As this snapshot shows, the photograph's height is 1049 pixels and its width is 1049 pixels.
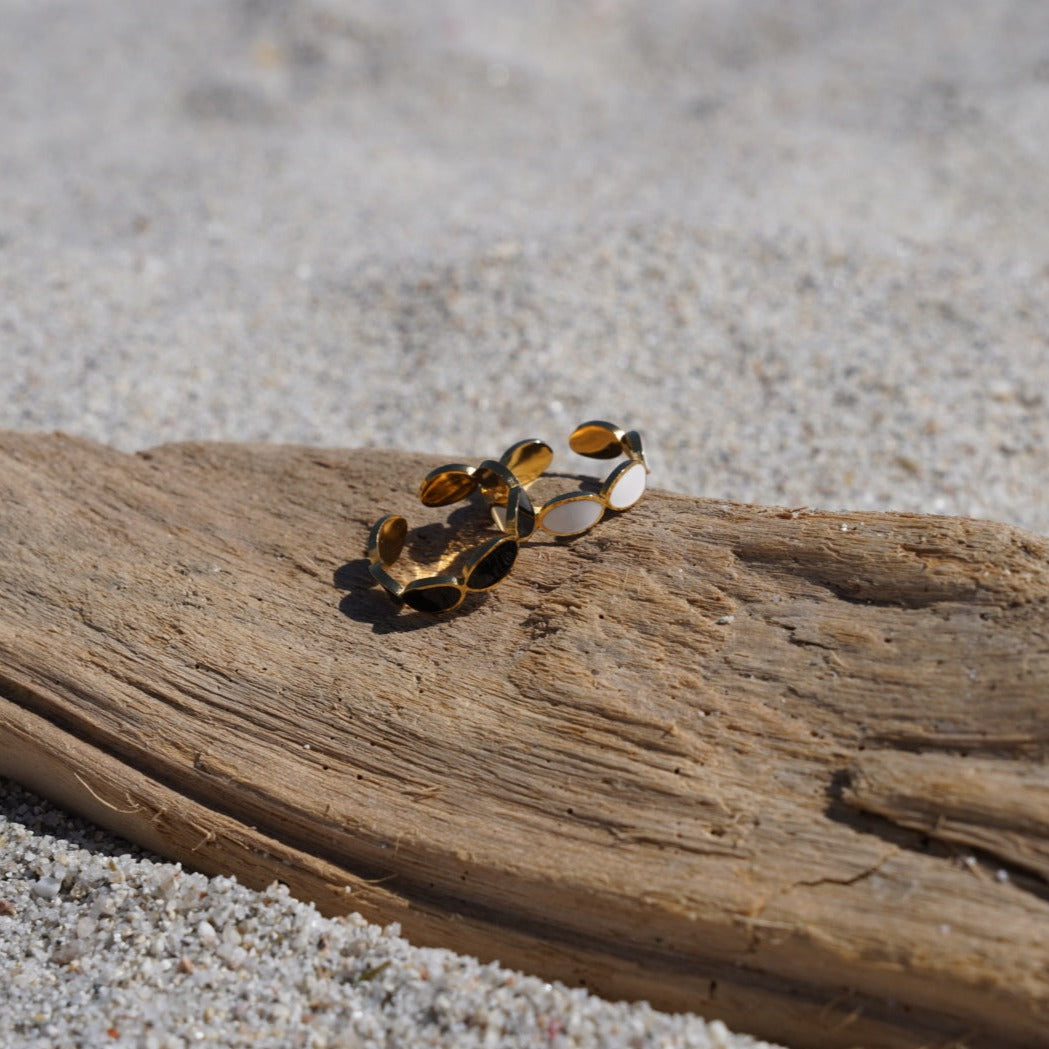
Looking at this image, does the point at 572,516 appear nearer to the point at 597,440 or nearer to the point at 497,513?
the point at 497,513

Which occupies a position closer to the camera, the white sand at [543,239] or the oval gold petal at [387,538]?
the oval gold petal at [387,538]

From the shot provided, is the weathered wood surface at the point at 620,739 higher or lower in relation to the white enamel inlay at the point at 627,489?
lower

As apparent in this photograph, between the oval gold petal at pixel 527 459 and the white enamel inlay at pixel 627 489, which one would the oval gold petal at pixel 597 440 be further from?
the white enamel inlay at pixel 627 489

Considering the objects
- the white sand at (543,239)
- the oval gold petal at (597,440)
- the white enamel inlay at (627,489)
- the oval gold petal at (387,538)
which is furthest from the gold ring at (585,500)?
the white sand at (543,239)

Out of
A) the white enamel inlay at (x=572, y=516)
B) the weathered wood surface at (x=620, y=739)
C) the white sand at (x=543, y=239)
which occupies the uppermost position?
the white sand at (x=543, y=239)

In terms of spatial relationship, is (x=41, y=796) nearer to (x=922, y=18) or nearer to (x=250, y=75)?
(x=250, y=75)

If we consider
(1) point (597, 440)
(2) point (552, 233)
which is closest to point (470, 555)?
(1) point (597, 440)

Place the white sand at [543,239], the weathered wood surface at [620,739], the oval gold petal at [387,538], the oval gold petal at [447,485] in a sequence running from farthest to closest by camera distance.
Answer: the white sand at [543,239] < the oval gold petal at [447,485] < the oval gold petal at [387,538] < the weathered wood surface at [620,739]
